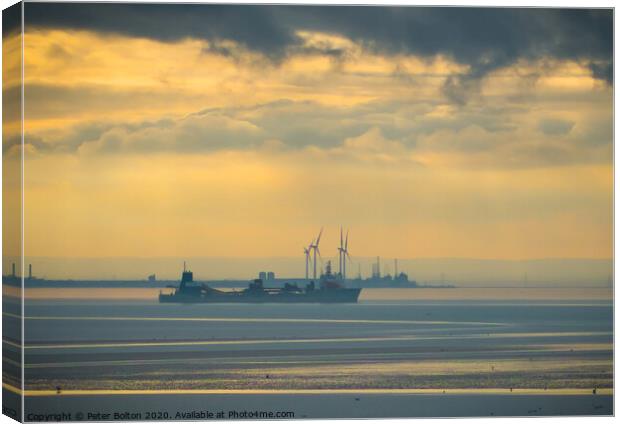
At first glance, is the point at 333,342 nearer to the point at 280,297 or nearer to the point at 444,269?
the point at 280,297

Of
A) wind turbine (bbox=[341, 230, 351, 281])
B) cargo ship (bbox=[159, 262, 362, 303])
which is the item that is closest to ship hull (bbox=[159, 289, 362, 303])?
cargo ship (bbox=[159, 262, 362, 303])

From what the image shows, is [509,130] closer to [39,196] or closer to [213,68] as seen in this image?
[213,68]

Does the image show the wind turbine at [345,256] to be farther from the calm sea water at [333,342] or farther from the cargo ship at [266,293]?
the calm sea water at [333,342]

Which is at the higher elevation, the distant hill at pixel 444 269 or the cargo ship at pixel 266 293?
the distant hill at pixel 444 269

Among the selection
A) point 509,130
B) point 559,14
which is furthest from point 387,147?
point 559,14

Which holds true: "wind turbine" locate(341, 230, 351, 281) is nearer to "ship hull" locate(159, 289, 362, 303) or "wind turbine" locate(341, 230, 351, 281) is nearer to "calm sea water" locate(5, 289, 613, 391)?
"ship hull" locate(159, 289, 362, 303)

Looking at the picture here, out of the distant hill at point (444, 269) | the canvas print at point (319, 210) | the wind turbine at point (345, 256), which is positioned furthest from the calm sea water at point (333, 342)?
the wind turbine at point (345, 256)
